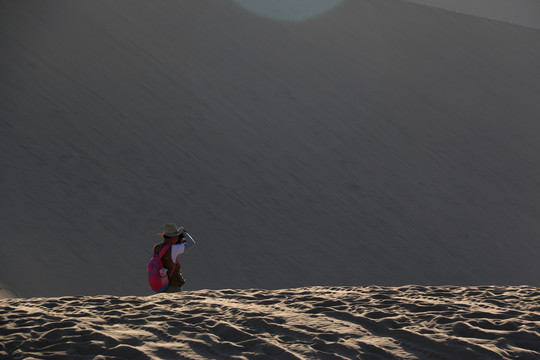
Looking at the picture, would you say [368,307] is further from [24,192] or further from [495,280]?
[495,280]

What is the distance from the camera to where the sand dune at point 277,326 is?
3.29 metres

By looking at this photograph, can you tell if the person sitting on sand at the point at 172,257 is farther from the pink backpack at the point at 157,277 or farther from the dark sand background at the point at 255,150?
the dark sand background at the point at 255,150

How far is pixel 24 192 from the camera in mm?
9781

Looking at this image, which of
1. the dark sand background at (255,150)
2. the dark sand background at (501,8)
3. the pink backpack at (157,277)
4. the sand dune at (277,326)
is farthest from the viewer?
the dark sand background at (501,8)

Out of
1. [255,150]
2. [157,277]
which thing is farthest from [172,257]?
[255,150]

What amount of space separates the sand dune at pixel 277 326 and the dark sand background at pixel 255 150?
172 inches

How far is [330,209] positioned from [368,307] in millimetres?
7600

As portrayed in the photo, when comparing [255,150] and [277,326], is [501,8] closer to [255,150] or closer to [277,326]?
[255,150]

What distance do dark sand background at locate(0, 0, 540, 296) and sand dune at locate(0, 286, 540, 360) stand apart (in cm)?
437

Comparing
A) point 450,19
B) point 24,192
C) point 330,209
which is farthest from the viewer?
point 450,19

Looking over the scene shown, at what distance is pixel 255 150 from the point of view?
12.6 metres

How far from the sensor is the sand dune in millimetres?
3285

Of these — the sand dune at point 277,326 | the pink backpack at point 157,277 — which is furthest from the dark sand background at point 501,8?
the sand dune at point 277,326

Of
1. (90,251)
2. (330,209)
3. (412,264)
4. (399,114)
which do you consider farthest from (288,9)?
(90,251)
